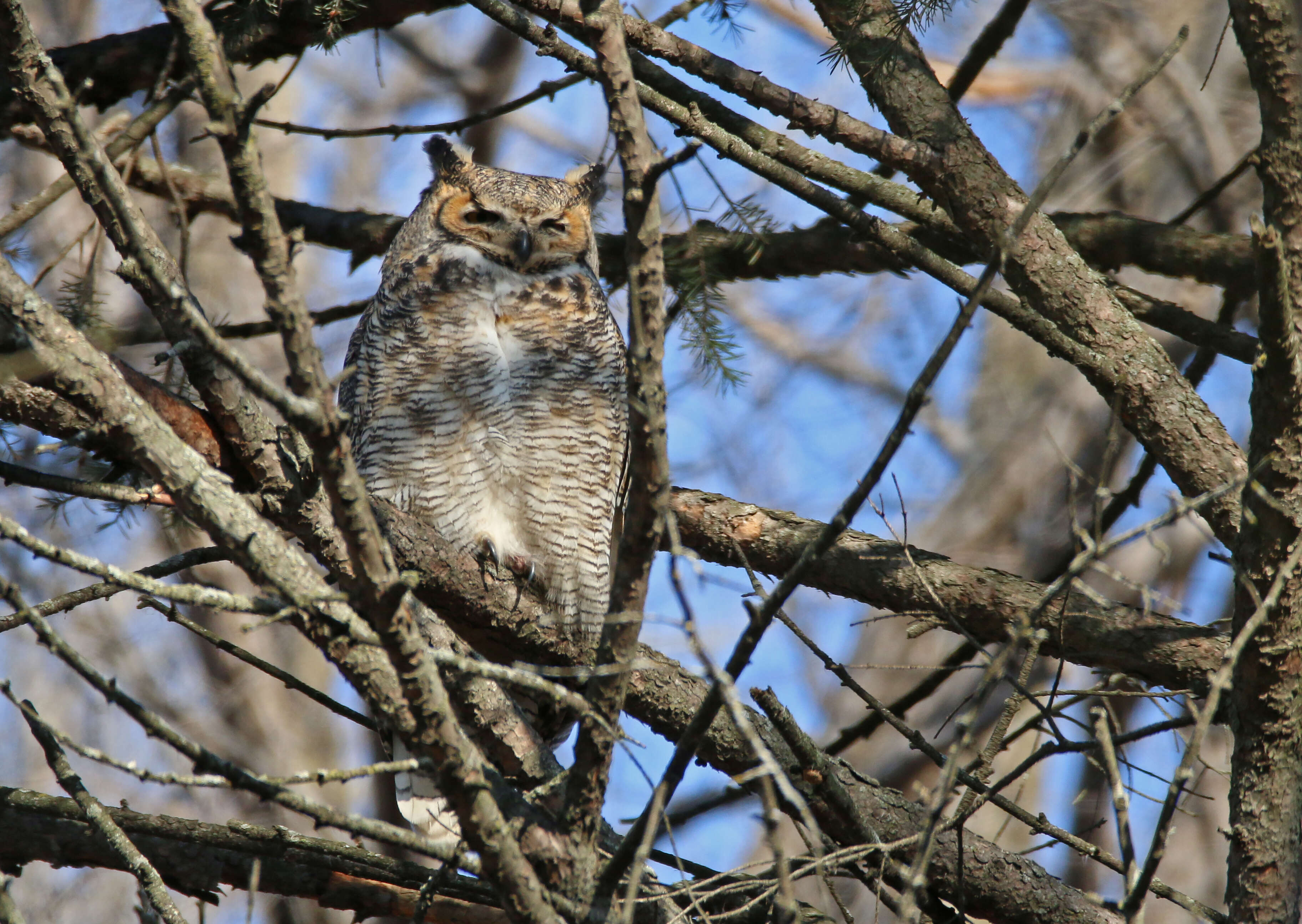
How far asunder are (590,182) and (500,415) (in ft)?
3.75

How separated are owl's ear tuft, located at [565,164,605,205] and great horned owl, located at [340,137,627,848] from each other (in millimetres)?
459

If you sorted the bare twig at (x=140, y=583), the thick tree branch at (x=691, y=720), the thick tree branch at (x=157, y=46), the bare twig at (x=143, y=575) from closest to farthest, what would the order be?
the bare twig at (x=140, y=583)
the bare twig at (x=143, y=575)
the thick tree branch at (x=691, y=720)
the thick tree branch at (x=157, y=46)

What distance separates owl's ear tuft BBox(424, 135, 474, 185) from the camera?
413 cm

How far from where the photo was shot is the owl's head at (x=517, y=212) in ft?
12.6

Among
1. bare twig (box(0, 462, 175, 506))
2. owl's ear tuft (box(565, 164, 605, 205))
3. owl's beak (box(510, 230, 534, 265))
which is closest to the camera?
bare twig (box(0, 462, 175, 506))

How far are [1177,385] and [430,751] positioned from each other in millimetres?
1928

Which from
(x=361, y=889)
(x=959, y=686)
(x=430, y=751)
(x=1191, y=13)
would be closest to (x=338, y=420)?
(x=430, y=751)

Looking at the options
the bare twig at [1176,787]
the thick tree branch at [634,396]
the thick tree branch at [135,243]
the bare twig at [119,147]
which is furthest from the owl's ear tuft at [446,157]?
the bare twig at [1176,787]

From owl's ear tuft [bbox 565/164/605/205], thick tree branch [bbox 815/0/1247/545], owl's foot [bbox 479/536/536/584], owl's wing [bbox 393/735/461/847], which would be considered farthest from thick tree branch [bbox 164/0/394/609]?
owl's ear tuft [bbox 565/164/605/205]

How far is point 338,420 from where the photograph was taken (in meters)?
1.36

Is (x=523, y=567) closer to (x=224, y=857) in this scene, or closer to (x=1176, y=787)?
(x=224, y=857)

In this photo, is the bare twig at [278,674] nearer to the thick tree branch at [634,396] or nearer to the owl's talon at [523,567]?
the owl's talon at [523,567]

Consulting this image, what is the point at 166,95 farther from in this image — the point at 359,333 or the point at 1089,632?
the point at 1089,632

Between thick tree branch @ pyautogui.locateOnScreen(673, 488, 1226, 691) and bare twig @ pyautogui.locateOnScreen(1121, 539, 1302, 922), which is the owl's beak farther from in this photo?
bare twig @ pyautogui.locateOnScreen(1121, 539, 1302, 922)
